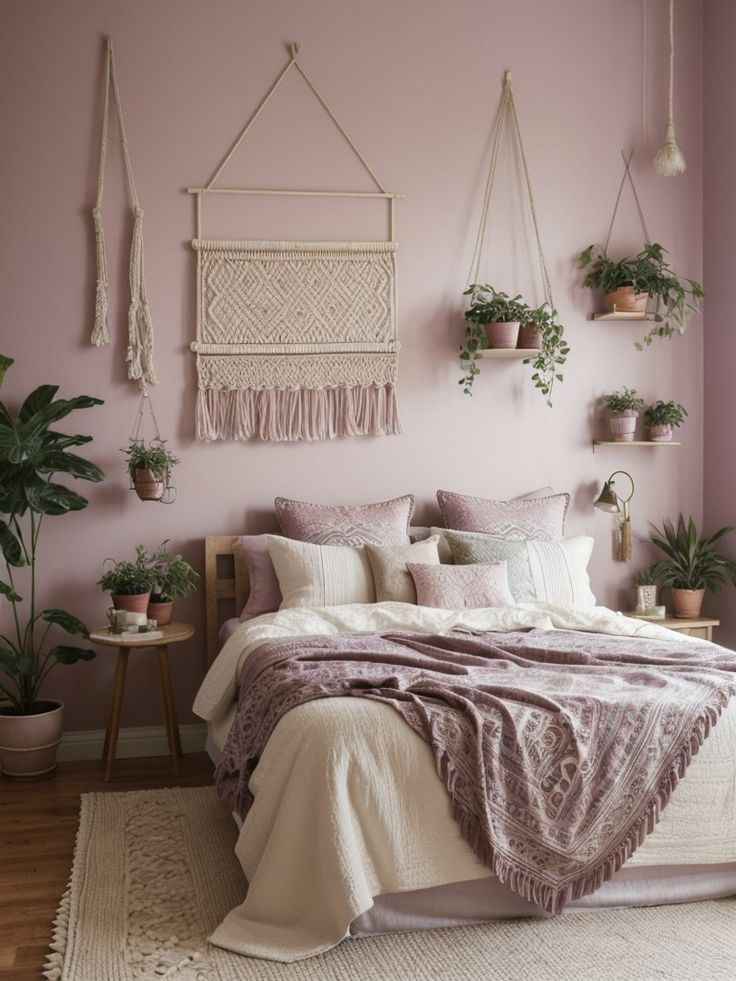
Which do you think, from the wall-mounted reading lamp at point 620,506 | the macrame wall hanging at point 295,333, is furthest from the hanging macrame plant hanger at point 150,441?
the wall-mounted reading lamp at point 620,506

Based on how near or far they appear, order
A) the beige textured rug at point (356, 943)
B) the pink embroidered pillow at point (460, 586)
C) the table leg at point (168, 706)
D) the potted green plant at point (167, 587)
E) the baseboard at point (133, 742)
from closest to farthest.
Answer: the beige textured rug at point (356, 943)
the pink embroidered pillow at point (460, 586)
the table leg at point (168, 706)
the potted green plant at point (167, 587)
the baseboard at point (133, 742)

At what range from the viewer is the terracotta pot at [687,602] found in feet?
15.8

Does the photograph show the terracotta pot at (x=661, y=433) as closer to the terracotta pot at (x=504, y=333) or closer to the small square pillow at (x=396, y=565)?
the terracotta pot at (x=504, y=333)

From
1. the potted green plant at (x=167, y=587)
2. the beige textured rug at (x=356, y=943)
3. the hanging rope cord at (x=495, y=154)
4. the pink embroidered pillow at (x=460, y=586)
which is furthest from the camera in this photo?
the hanging rope cord at (x=495, y=154)

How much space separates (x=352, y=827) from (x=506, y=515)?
2.20m

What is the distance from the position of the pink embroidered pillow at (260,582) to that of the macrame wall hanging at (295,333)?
0.53 m

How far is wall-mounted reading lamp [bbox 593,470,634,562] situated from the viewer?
4.70 metres

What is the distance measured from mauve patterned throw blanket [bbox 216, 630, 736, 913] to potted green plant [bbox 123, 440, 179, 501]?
4.58ft

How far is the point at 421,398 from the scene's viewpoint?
472 cm

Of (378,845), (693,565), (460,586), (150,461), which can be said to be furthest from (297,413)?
(378,845)

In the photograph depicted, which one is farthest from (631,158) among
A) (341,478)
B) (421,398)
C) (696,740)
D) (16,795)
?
(16,795)

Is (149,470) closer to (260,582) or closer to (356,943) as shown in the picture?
(260,582)

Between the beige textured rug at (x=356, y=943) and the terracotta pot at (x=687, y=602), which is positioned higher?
the terracotta pot at (x=687, y=602)

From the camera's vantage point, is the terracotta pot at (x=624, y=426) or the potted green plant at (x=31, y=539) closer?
the potted green plant at (x=31, y=539)
